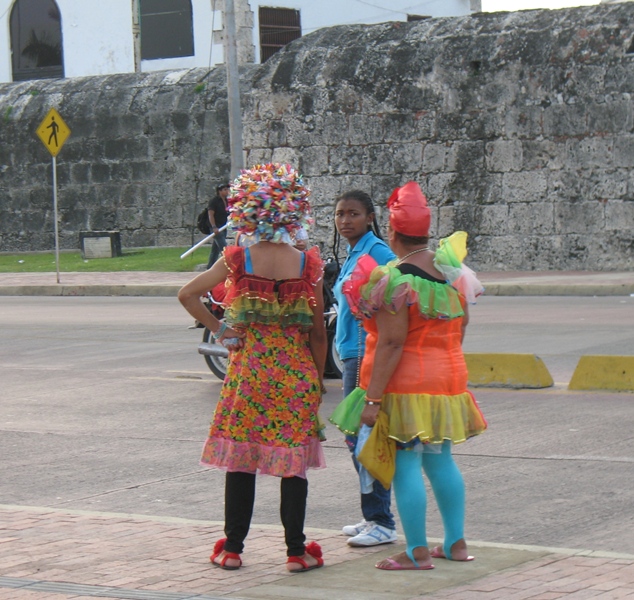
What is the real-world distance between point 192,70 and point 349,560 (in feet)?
76.9

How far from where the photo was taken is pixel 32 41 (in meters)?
44.8

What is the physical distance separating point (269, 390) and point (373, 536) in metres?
0.87

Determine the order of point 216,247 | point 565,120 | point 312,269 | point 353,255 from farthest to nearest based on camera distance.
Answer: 1. point 565,120
2. point 216,247
3. point 353,255
4. point 312,269

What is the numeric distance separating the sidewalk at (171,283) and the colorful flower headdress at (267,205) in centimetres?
1318

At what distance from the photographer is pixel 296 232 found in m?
5.94

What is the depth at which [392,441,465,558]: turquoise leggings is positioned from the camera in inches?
216

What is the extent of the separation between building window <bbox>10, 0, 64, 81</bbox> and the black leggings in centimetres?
4030

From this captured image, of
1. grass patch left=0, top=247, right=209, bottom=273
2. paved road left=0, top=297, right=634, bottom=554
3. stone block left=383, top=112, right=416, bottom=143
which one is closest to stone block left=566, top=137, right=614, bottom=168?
stone block left=383, top=112, right=416, bottom=143

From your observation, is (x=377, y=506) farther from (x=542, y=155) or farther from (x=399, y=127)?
(x=399, y=127)

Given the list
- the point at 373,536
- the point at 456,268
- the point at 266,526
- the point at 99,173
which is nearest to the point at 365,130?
the point at 99,173

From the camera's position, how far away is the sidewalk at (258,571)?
513cm

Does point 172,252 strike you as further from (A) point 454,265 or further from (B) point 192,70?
(A) point 454,265

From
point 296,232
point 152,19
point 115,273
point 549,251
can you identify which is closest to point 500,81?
point 549,251

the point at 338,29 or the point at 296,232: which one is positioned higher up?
the point at 338,29
